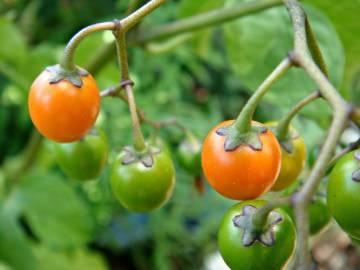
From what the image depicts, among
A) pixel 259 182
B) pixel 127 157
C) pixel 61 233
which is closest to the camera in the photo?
pixel 259 182

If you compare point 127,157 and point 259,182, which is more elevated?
point 259,182

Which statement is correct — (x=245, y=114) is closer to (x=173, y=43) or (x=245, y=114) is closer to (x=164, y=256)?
(x=173, y=43)

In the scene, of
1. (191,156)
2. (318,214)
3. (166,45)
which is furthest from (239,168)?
(166,45)

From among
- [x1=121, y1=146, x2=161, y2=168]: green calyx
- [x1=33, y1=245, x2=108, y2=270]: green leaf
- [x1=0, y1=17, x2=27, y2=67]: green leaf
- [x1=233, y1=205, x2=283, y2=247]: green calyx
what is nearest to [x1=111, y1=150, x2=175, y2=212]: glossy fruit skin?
[x1=121, y1=146, x2=161, y2=168]: green calyx

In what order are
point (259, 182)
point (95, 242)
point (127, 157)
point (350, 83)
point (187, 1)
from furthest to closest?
point (95, 242), point (187, 1), point (350, 83), point (127, 157), point (259, 182)

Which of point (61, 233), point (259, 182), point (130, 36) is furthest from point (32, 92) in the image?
point (61, 233)

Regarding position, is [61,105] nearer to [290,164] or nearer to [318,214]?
[290,164]
